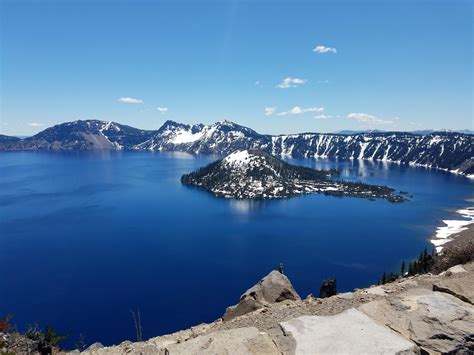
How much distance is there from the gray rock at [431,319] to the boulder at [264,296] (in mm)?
7535

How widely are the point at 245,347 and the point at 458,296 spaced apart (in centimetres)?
704

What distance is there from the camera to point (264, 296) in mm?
17578

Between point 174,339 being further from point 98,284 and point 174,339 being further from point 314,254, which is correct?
point 314,254

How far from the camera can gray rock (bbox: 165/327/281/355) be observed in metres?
8.23

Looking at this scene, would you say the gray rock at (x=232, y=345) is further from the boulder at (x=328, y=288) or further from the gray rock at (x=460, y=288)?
the boulder at (x=328, y=288)

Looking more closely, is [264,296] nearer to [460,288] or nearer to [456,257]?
[460,288]

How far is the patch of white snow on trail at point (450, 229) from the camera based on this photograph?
123438mm

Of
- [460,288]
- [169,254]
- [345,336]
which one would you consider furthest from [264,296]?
[169,254]

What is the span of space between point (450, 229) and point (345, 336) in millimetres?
155013

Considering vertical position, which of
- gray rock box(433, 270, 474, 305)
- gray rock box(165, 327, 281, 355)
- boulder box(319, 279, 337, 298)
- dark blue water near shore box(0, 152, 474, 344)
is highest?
gray rock box(433, 270, 474, 305)

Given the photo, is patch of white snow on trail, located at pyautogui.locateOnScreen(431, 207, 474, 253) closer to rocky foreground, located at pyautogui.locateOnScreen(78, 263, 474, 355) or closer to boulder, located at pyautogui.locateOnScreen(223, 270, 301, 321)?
boulder, located at pyautogui.locateOnScreen(223, 270, 301, 321)

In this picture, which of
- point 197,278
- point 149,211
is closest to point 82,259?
point 197,278

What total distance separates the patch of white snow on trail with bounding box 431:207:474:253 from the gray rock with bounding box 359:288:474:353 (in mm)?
118358

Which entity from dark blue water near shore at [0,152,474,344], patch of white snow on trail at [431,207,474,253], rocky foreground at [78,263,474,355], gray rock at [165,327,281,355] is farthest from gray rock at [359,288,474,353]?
patch of white snow on trail at [431,207,474,253]
